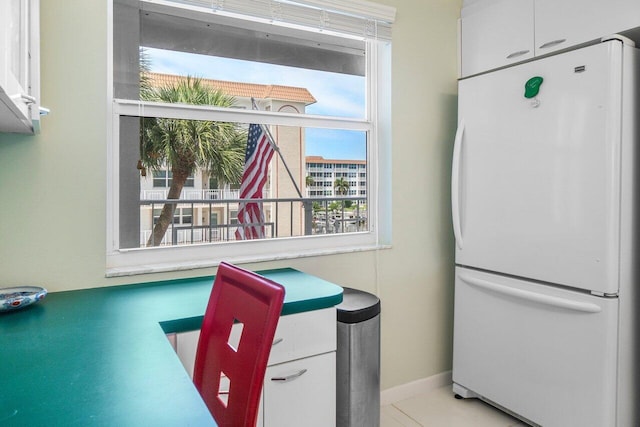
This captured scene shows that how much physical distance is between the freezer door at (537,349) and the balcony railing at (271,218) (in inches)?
29.1

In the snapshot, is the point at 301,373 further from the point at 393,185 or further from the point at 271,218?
the point at 393,185

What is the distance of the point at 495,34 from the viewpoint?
2.27 metres

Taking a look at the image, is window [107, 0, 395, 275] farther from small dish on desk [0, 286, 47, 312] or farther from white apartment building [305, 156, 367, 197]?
small dish on desk [0, 286, 47, 312]

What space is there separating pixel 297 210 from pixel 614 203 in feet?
4.73

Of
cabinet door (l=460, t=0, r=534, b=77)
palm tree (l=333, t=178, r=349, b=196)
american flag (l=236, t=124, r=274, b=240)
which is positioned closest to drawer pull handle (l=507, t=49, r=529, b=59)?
cabinet door (l=460, t=0, r=534, b=77)

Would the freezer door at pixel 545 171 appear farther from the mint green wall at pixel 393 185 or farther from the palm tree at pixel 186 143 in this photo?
the palm tree at pixel 186 143

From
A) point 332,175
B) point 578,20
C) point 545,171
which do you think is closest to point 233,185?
point 332,175

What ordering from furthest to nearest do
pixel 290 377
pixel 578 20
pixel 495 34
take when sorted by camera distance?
pixel 495 34 → pixel 578 20 → pixel 290 377

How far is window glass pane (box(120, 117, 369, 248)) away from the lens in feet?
6.25

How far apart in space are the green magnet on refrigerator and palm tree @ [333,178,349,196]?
102 cm

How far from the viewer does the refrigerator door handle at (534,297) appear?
5.99 feet

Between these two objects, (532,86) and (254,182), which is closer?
(532,86)

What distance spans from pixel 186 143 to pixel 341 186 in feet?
2.92

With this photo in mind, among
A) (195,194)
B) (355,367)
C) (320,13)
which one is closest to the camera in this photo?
(355,367)
